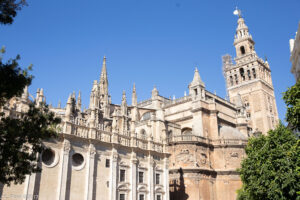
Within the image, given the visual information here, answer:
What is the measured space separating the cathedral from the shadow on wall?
12 centimetres

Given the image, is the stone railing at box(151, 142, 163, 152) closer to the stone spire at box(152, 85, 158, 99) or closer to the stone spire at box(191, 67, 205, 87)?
the stone spire at box(191, 67, 205, 87)

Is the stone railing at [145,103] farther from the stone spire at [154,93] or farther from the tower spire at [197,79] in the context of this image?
the tower spire at [197,79]

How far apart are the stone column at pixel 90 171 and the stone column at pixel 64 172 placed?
1866mm

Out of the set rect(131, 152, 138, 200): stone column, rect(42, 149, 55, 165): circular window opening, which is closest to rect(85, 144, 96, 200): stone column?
rect(42, 149, 55, 165): circular window opening

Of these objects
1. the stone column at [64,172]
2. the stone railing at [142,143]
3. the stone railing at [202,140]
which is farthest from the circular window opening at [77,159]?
the stone railing at [202,140]

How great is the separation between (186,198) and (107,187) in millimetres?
14829

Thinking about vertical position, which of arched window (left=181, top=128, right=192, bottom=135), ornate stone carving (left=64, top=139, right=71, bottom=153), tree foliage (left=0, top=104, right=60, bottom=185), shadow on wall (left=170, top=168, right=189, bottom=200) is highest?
arched window (left=181, top=128, right=192, bottom=135)

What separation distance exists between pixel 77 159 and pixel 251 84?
2012 inches

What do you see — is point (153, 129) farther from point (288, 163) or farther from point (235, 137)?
point (288, 163)

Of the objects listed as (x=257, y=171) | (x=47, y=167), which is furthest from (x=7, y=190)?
(x=257, y=171)

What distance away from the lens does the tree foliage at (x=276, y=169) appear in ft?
57.5

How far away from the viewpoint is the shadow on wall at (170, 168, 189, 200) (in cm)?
3637

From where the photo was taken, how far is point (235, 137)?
141 ft

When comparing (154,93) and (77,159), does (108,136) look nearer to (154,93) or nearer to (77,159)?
(77,159)
